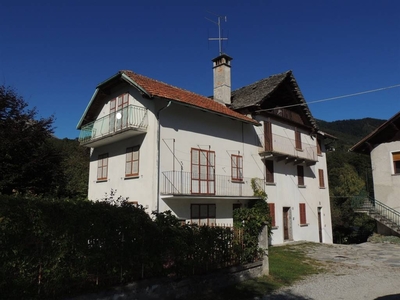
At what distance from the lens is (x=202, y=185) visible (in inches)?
635

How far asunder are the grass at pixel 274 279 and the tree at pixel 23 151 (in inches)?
422

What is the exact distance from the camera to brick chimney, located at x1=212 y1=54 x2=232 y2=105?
69.2 ft

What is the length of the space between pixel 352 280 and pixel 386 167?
1485 cm

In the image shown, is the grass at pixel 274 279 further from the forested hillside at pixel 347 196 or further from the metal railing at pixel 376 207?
the forested hillside at pixel 347 196

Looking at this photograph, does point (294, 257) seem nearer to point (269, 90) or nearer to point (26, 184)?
point (269, 90)

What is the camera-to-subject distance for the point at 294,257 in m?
14.6

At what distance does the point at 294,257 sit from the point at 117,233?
1026 cm

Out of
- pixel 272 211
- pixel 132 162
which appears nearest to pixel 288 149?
pixel 272 211

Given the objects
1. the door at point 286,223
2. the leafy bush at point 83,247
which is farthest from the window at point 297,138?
the leafy bush at point 83,247

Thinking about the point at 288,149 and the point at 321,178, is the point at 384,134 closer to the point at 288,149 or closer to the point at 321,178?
the point at 321,178

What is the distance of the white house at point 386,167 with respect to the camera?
21469 millimetres

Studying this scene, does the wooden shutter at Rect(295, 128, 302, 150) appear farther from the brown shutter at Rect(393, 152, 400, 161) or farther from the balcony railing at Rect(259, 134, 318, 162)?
the brown shutter at Rect(393, 152, 400, 161)

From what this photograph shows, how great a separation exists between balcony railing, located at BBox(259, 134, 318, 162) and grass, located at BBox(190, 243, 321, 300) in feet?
25.1

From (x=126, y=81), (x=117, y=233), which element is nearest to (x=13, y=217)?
(x=117, y=233)
